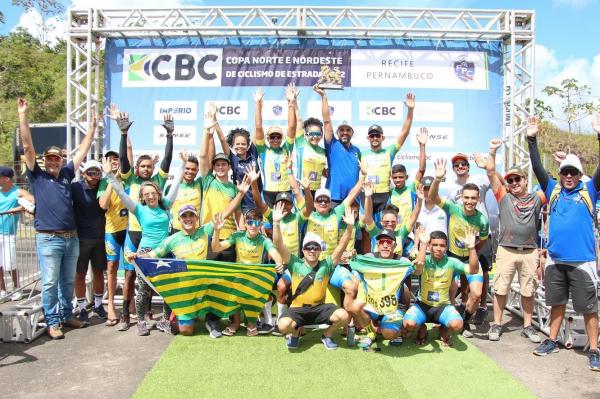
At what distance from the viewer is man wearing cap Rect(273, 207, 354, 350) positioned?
507 cm

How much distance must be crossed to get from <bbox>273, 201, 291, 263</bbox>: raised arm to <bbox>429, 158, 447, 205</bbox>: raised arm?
190 cm

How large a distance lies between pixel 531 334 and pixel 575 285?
990 mm

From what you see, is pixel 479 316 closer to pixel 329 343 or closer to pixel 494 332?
pixel 494 332

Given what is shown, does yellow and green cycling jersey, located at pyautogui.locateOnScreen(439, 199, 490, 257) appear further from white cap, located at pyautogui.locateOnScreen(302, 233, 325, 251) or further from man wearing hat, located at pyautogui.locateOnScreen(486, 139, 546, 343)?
white cap, located at pyautogui.locateOnScreen(302, 233, 325, 251)

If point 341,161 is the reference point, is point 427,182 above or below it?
below

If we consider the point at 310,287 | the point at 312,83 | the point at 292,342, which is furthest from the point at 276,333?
Answer: the point at 312,83

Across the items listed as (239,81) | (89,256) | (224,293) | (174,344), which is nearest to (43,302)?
(89,256)

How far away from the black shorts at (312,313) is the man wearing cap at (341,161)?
5.65 feet

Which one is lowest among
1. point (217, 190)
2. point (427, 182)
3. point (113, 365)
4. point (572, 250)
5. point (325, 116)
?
point (113, 365)

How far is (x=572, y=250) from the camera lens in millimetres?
5020

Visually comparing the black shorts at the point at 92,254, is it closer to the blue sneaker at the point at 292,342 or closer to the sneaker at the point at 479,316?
the blue sneaker at the point at 292,342

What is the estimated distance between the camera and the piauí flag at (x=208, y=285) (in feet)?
17.4

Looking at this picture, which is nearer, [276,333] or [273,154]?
[276,333]

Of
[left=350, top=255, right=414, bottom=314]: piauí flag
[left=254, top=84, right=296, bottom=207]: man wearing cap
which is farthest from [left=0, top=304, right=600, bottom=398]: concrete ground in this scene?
[left=254, top=84, right=296, bottom=207]: man wearing cap
